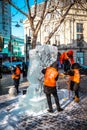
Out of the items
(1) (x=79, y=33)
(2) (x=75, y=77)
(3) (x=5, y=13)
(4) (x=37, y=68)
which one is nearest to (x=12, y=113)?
(4) (x=37, y=68)

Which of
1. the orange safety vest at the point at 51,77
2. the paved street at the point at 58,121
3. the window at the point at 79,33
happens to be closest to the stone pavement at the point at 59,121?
the paved street at the point at 58,121

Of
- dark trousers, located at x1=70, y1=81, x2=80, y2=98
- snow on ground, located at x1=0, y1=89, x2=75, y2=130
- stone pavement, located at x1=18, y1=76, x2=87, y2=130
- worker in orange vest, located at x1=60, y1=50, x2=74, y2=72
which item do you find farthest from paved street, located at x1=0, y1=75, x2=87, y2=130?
worker in orange vest, located at x1=60, y1=50, x2=74, y2=72

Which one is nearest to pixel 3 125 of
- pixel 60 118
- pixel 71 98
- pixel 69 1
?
pixel 60 118

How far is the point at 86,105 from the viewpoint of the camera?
33.4 ft

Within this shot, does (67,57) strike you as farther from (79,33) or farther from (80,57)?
(79,33)

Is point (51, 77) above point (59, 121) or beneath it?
above

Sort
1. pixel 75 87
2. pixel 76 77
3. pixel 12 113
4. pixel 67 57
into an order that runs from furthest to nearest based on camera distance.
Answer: pixel 67 57
pixel 76 77
pixel 75 87
pixel 12 113

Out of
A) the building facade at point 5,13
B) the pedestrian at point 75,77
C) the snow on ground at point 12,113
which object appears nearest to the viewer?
the snow on ground at point 12,113

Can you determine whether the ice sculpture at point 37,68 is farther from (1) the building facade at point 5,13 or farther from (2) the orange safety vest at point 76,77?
(1) the building facade at point 5,13

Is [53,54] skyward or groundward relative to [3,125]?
skyward

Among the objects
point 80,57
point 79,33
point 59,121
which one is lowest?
point 59,121

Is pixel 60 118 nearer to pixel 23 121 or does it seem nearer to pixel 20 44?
pixel 23 121

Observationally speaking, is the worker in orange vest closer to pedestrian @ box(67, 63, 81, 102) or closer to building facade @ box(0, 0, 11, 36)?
pedestrian @ box(67, 63, 81, 102)

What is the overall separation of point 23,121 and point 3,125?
662mm
